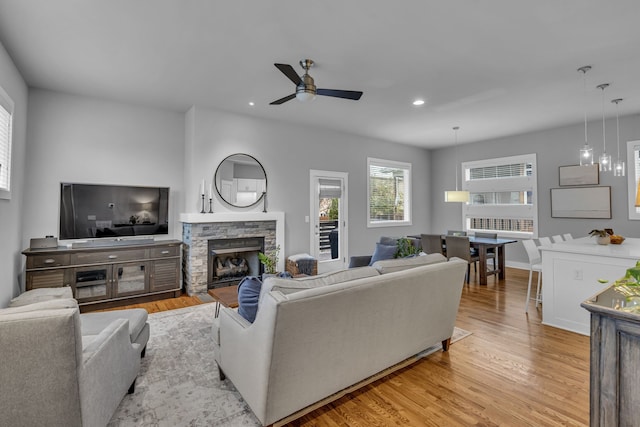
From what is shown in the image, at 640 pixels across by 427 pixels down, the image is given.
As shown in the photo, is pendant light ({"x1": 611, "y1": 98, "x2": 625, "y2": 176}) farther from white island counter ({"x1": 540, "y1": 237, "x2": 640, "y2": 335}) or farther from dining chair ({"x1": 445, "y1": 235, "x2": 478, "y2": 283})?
dining chair ({"x1": 445, "y1": 235, "x2": 478, "y2": 283})

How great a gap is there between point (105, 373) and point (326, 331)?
1.24 m

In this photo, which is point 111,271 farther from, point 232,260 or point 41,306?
point 41,306

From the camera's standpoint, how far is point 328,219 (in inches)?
253

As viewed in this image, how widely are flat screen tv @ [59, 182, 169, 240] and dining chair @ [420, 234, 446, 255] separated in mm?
4467

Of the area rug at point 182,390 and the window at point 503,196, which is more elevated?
the window at point 503,196

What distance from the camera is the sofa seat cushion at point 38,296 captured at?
313 cm

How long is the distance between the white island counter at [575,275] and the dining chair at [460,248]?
1.55 metres

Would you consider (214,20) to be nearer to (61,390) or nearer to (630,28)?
(61,390)

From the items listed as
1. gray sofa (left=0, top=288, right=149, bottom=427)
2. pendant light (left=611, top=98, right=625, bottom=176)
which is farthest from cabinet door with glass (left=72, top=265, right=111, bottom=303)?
pendant light (left=611, top=98, right=625, bottom=176)

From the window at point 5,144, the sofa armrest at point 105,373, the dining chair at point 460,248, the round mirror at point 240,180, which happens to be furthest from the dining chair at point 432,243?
the window at point 5,144

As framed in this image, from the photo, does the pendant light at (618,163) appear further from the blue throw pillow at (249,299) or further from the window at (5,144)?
the window at (5,144)

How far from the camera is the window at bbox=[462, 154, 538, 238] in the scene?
6.54 metres

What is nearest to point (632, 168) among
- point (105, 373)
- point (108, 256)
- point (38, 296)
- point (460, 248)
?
point (460, 248)

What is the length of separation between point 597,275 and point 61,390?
4349 mm
